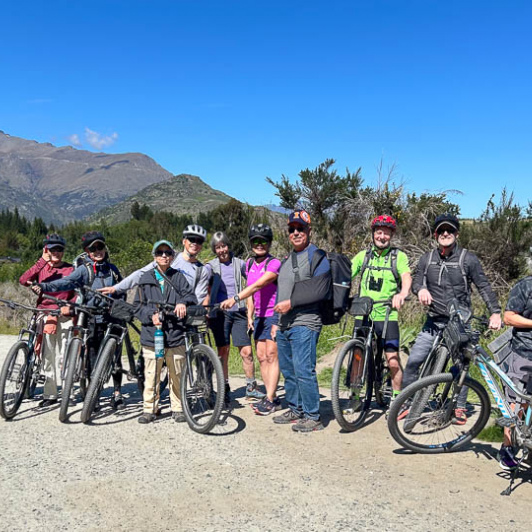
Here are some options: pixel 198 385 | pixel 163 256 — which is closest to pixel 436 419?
pixel 198 385

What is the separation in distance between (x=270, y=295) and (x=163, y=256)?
1281 mm

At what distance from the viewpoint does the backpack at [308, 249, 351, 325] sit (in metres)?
5.06

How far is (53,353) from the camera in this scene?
6.12 metres

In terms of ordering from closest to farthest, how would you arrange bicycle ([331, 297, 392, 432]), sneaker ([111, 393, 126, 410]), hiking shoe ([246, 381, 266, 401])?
1. bicycle ([331, 297, 392, 432])
2. sneaker ([111, 393, 126, 410])
3. hiking shoe ([246, 381, 266, 401])

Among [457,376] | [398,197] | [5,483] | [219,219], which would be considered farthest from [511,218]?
[219,219]

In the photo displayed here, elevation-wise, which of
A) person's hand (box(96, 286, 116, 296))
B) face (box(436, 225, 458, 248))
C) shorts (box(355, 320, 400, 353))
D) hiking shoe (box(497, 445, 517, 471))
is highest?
face (box(436, 225, 458, 248))

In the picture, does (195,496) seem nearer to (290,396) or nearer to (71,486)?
(71,486)

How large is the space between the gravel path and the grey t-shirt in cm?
108

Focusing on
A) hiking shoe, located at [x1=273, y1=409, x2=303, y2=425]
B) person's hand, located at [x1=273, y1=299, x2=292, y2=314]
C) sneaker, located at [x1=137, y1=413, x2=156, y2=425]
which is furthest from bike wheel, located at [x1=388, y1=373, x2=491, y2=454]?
sneaker, located at [x1=137, y1=413, x2=156, y2=425]

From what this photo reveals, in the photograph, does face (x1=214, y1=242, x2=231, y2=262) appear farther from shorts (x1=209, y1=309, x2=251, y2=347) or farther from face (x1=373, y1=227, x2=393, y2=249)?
face (x1=373, y1=227, x2=393, y2=249)

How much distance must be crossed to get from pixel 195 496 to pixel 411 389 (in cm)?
188

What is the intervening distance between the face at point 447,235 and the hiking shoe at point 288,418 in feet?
7.45

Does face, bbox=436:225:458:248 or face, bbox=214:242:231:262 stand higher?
→ face, bbox=436:225:458:248

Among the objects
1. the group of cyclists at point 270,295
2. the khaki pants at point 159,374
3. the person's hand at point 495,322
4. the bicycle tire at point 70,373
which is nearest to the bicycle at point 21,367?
the group of cyclists at point 270,295
